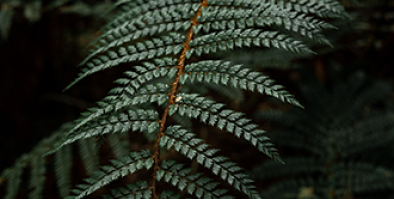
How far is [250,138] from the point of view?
869 millimetres

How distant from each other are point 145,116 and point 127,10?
0.62 m

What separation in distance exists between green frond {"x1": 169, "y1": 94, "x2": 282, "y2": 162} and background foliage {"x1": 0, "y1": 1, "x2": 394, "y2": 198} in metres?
1.45

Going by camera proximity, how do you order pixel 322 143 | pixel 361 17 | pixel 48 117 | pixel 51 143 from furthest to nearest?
pixel 48 117
pixel 361 17
pixel 322 143
pixel 51 143

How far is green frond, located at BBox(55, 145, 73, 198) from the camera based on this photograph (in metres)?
1.59

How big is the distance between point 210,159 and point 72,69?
2.64 meters

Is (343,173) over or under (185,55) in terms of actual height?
under

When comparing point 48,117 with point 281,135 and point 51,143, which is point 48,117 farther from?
point 281,135

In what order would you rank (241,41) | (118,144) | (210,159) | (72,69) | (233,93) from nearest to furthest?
(210,159), (241,41), (118,144), (233,93), (72,69)

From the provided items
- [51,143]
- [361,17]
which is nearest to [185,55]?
[51,143]

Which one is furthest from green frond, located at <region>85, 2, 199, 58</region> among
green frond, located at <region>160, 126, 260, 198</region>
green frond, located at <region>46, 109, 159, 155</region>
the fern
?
green frond, located at <region>160, 126, 260, 198</region>

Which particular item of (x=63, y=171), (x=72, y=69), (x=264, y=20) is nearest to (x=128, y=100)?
(x=264, y=20)

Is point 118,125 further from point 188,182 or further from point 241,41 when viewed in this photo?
point 241,41

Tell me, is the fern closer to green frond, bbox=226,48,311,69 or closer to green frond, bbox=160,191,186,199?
green frond, bbox=160,191,186,199

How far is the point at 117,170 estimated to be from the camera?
0.89 meters
